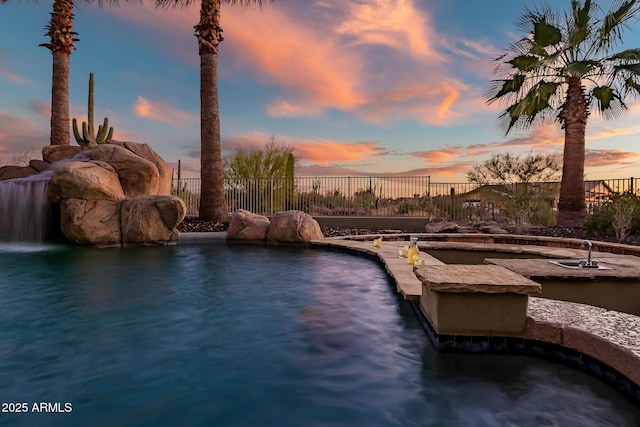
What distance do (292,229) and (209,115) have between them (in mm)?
5794

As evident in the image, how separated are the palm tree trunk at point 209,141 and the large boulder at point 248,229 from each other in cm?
252

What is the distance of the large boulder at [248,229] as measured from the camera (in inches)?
443

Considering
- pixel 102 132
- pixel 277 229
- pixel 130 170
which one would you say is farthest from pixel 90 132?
pixel 277 229

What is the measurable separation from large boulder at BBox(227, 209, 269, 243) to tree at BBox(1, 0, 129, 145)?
31.2 feet

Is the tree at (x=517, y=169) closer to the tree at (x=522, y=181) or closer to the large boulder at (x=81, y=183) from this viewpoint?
the tree at (x=522, y=181)

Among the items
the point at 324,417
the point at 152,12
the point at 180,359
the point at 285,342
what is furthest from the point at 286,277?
the point at 152,12

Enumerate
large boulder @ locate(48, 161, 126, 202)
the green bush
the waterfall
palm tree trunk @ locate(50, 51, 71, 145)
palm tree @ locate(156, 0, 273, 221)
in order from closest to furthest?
1. large boulder @ locate(48, 161, 126, 202)
2. the green bush
3. the waterfall
4. palm tree @ locate(156, 0, 273, 221)
5. palm tree trunk @ locate(50, 51, 71, 145)

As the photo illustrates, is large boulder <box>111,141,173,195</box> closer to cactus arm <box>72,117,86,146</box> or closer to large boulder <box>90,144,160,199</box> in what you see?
large boulder <box>90,144,160,199</box>

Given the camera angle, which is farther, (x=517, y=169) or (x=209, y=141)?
(x=517, y=169)

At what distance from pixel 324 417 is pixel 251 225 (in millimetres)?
9146

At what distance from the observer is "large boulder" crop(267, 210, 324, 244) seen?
35.0ft

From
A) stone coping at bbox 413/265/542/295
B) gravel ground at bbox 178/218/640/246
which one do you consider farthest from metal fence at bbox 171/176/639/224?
stone coping at bbox 413/265/542/295

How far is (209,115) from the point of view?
1384 cm

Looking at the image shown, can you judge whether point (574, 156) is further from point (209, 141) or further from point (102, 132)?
point (102, 132)
